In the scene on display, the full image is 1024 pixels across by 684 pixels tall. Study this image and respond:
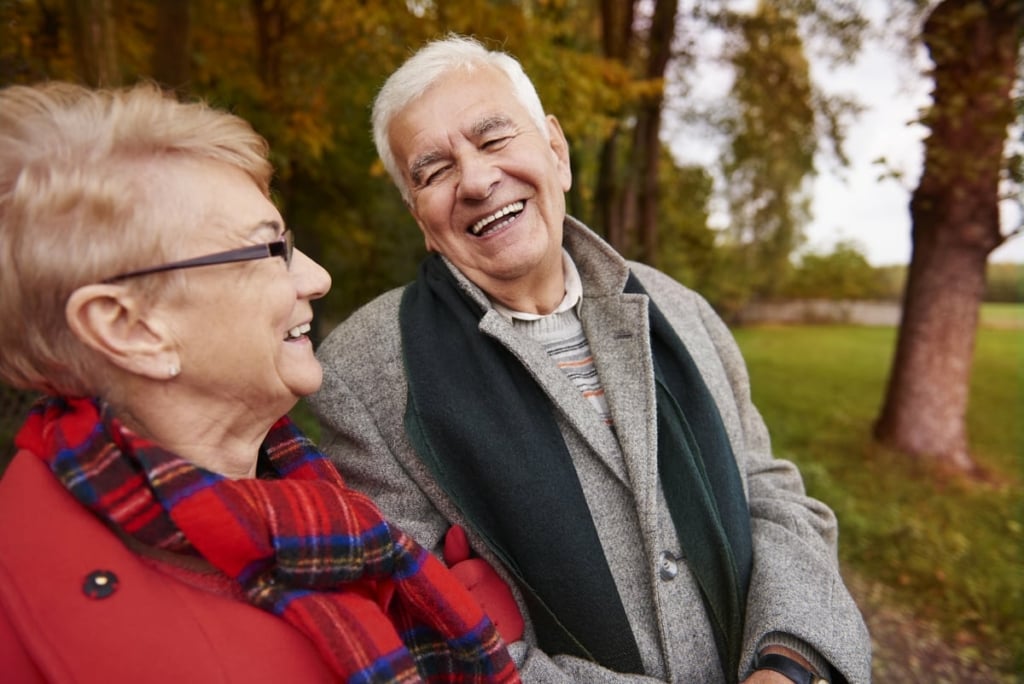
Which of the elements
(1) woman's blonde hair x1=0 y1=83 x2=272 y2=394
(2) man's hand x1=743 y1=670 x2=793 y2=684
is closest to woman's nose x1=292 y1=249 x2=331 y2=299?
(1) woman's blonde hair x1=0 y1=83 x2=272 y2=394

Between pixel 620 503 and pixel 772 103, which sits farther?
pixel 772 103

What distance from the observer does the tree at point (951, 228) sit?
15.6 ft

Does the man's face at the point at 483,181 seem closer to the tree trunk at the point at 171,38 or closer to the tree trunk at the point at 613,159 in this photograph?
the tree trunk at the point at 171,38

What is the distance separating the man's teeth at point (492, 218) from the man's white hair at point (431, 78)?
0.27 meters

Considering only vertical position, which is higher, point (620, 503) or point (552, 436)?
point (552, 436)

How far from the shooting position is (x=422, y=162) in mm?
1895

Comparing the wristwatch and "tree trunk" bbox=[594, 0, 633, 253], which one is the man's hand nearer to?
the wristwatch

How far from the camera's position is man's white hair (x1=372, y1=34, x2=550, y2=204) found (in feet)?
6.13

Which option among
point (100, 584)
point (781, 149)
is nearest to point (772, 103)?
point (781, 149)

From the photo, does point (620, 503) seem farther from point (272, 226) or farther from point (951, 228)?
point (951, 228)

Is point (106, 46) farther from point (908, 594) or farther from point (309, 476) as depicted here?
point (908, 594)

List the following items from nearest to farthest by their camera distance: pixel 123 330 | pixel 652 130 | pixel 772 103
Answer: pixel 123 330 < pixel 652 130 < pixel 772 103

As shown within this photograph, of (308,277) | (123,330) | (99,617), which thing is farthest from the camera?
(308,277)

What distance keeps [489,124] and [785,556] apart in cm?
141
